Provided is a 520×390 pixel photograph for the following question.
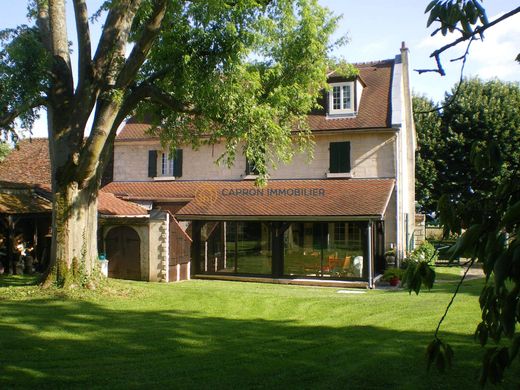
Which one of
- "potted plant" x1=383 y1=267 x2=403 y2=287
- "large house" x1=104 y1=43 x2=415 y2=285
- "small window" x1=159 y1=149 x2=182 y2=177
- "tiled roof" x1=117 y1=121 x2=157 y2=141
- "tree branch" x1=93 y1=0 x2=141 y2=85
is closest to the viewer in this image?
"tree branch" x1=93 y1=0 x2=141 y2=85

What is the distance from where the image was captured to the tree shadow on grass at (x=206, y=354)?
7.24 m

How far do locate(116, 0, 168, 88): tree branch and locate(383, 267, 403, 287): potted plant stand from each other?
12095 mm

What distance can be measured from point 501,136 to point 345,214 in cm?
1705

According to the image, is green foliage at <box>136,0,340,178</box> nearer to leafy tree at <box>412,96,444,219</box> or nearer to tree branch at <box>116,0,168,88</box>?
tree branch at <box>116,0,168,88</box>

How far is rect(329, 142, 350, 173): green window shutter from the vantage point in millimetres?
23469

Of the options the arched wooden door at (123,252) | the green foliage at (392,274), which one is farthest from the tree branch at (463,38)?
the green foliage at (392,274)

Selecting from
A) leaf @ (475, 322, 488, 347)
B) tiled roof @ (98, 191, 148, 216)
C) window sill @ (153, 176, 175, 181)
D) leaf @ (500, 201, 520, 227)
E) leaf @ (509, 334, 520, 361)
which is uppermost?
window sill @ (153, 176, 175, 181)

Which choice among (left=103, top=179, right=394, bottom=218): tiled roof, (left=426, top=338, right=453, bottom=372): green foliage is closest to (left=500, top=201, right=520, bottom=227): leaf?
(left=426, top=338, right=453, bottom=372): green foliage

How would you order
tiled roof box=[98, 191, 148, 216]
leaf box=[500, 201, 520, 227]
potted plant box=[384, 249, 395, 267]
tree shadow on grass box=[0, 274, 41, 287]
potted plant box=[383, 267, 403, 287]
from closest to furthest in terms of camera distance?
leaf box=[500, 201, 520, 227] < tree shadow on grass box=[0, 274, 41, 287] < potted plant box=[383, 267, 403, 287] < tiled roof box=[98, 191, 148, 216] < potted plant box=[384, 249, 395, 267]

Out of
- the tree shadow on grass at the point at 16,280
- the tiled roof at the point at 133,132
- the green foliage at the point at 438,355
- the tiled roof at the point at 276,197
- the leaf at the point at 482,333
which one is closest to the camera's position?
the green foliage at the point at 438,355

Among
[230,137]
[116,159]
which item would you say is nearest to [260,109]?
[230,137]

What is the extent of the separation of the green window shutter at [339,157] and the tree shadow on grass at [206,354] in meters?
12.6

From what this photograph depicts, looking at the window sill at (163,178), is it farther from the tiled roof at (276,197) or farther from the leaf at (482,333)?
the leaf at (482,333)

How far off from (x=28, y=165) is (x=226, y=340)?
2430 cm
